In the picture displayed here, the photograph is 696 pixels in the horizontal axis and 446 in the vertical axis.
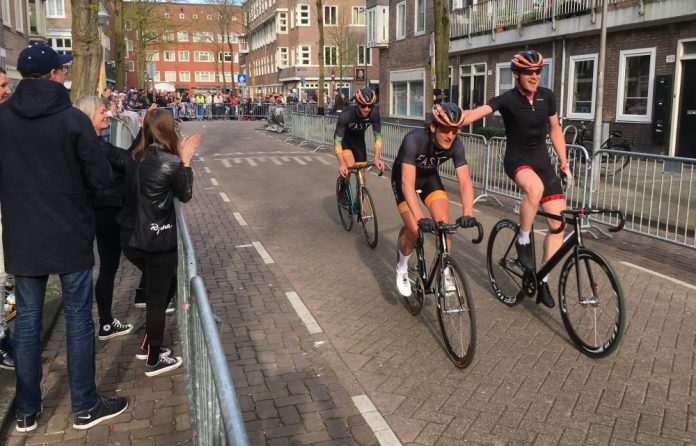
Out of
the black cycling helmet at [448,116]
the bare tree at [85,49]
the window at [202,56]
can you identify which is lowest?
the black cycling helmet at [448,116]

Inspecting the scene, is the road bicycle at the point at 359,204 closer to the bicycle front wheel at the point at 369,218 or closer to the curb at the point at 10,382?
the bicycle front wheel at the point at 369,218

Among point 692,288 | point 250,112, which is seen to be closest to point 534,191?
point 692,288

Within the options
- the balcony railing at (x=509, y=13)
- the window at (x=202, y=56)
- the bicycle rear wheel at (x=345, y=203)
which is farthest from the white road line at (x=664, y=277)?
the window at (x=202, y=56)

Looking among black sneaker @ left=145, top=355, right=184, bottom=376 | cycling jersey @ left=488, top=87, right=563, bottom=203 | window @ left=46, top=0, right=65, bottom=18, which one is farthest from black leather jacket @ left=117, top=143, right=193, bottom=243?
window @ left=46, top=0, right=65, bottom=18

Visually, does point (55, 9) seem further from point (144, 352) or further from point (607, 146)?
point (144, 352)

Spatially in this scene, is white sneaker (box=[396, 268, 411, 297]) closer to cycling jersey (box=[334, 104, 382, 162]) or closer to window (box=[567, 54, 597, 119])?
cycling jersey (box=[334, 104, 382, 162])

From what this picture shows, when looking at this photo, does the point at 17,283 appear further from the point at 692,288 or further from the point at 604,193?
the point at 604,193

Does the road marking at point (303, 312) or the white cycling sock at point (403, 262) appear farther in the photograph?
the white cycling sock at point (403, 262)

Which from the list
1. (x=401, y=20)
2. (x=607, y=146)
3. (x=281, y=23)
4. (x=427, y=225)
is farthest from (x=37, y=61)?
(x=281, y=23)

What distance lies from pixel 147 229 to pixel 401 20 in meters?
32.3

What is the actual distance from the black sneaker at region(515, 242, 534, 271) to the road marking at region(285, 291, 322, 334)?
5.97 ft

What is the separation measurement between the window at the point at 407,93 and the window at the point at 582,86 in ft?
38.1

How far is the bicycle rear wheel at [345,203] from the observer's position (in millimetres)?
9078

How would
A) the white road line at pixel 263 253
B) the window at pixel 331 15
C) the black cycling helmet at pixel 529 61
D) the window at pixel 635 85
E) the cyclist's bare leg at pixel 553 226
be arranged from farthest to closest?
the window at pixel 331 15 → the window at pixel 635 85 → the white road line at pixel 263 253 → the cyclist's bare leg at pixel 553 226 → the black cycling helmet at pixel 529 61
